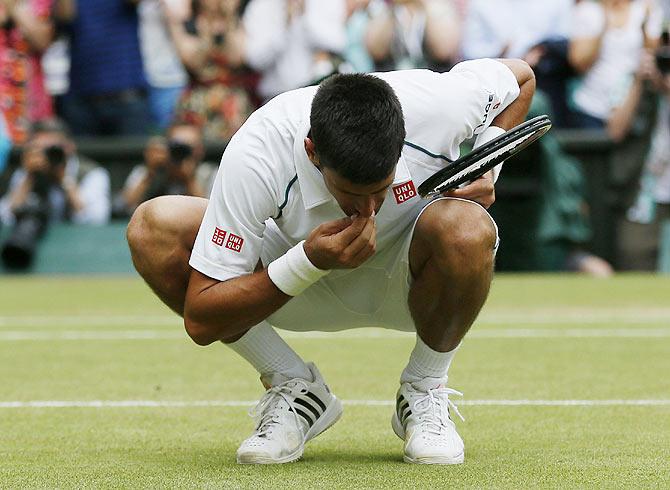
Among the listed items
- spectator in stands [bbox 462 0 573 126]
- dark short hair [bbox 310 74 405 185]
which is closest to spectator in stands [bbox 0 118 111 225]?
spectator in stands [bbox 462 0 573 126]

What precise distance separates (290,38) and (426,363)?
28.5 ft

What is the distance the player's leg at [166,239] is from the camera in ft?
13.7

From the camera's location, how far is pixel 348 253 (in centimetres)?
371

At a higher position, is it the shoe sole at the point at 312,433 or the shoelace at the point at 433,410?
the shoelace at the point at 433,410

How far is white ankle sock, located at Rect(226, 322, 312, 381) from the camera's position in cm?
433

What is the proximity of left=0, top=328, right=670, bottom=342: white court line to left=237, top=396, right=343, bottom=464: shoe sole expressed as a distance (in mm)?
3164

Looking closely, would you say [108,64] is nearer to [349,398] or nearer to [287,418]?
[349,398]

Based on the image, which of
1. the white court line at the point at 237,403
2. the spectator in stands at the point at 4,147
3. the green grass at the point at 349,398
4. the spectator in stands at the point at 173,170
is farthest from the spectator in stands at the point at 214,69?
the white court line at the point at 237,403

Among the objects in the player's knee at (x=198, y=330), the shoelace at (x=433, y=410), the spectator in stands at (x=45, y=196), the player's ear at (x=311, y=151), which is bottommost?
the spectator in stands at (x=45, y=196)

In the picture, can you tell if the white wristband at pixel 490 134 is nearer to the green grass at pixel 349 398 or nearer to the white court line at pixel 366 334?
the green grass at pixel 349 398

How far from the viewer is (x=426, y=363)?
13.8ft

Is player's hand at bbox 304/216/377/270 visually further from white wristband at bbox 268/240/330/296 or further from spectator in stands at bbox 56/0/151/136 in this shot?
spectator in stands at bbox 56/0/151/136

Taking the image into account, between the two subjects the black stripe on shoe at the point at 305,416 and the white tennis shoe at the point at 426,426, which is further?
the black stripe on shoe at the point at 305,416

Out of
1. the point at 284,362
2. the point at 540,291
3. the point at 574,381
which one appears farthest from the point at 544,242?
the point at 284,362
